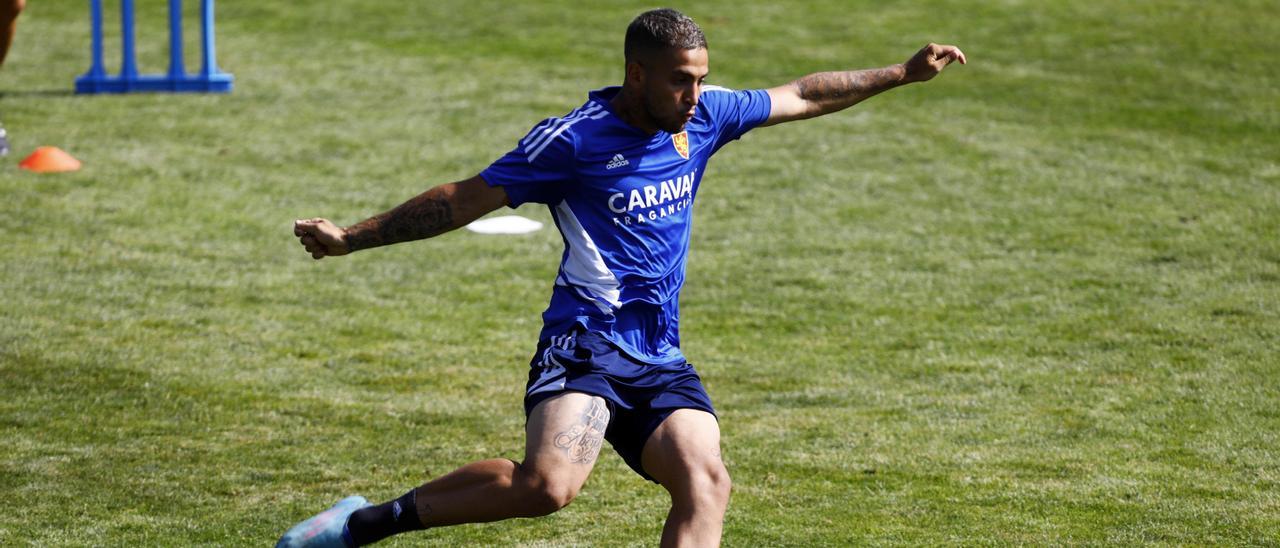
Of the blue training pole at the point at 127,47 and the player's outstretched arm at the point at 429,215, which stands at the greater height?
the player's outstretched arm at the point at 429,215

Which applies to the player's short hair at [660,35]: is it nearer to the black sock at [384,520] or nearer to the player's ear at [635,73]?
the player's ear at [635,73]

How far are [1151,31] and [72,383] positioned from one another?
1219 cm

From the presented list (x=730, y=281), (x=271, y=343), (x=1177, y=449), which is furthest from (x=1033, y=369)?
(x=271, y=343)

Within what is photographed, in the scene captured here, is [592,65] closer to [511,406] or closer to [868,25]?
[868,25]

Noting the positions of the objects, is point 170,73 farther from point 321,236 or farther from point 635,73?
point 635,73

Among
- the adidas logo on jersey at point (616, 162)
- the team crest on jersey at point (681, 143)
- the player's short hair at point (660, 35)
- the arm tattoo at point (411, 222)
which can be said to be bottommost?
the arm tattoo at point (411, 222)

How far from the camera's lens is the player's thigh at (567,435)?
15.9 feet

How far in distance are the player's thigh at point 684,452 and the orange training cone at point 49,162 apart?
27.7ft

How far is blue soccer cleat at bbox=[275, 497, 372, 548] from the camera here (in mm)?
5207

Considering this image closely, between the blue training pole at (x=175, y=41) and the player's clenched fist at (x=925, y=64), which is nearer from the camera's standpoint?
the player's clenched fist at (x=925, y=64)

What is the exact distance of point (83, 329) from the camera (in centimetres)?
882

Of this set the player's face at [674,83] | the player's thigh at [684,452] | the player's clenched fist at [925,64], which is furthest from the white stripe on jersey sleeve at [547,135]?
the player's clenched fist at [925,64]

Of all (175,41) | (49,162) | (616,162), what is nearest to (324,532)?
(616,162)

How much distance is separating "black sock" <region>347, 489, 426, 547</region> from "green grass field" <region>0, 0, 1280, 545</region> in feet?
2.59
